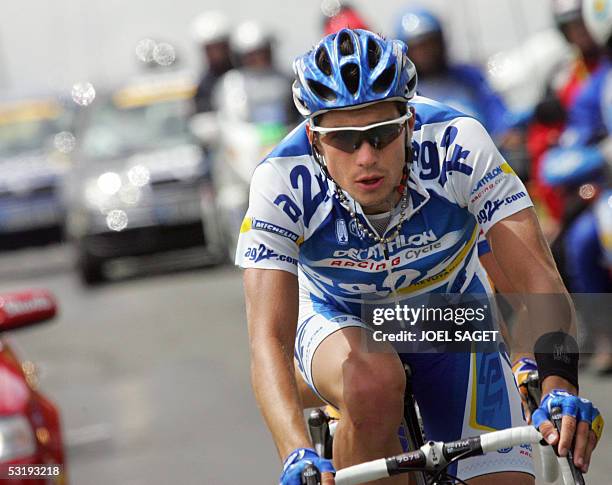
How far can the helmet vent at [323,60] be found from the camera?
14.6ft

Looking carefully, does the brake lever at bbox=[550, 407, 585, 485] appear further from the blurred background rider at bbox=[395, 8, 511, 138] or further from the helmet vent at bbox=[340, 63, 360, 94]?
the blurred background rider at bbox=[395, 8, 511, 138]

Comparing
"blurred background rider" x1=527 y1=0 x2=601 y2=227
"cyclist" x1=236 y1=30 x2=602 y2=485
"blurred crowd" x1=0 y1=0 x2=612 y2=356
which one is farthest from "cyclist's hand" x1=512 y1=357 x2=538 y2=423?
"blurred background rider" x1=527 y1=0 x2=601 y2=227

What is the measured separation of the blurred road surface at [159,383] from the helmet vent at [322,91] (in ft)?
9.69

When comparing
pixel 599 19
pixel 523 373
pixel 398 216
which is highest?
pixel 398 216

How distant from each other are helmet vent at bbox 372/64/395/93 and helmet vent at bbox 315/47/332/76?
16 cm

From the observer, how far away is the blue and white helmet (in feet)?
14.2

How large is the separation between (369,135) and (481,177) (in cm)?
36

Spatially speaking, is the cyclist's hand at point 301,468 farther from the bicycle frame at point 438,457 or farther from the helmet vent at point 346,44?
the helmet vent at point 346,44

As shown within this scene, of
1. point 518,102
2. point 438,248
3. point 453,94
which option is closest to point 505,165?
point 438,248

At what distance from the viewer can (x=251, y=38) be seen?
16672 millimetres

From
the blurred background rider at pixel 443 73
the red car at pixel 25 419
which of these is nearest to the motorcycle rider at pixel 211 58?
the blurred background rider at pixel 443 73

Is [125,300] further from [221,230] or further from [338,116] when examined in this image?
[338,116]

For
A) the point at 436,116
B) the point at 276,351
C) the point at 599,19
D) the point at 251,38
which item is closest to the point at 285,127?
the point at 251,38

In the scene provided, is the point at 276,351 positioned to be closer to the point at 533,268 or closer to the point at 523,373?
the point at 533,268
